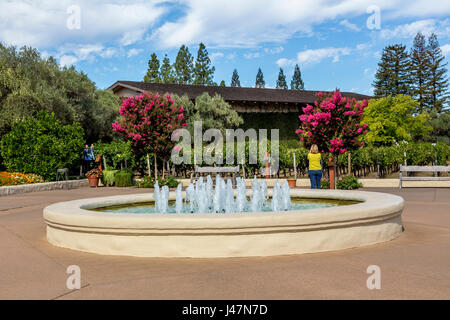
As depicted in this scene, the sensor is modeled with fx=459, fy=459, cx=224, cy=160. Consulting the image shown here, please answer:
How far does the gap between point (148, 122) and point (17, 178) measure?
230 inches

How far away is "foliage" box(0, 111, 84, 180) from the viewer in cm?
2009

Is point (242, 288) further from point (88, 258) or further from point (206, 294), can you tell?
point (88, 258)

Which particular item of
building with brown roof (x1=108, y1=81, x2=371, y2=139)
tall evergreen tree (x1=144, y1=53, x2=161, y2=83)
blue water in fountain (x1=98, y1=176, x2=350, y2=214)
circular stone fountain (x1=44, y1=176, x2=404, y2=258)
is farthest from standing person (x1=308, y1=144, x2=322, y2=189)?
tall evergreen tree (x1=144, y1=53, x2=161, y2=83)

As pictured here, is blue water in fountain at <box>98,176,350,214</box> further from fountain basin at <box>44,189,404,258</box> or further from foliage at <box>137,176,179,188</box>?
foliage at <box>137,176,179,188</box>

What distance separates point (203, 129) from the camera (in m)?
34.6

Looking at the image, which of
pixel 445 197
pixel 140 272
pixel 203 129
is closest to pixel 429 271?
pixel 140 272

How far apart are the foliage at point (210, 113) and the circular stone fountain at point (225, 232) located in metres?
27.8

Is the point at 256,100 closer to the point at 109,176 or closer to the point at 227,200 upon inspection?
the point at 109,176

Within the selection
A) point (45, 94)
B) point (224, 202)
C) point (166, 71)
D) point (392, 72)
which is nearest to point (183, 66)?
point (166, 71)

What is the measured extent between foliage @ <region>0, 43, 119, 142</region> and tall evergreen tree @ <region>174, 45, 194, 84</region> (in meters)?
34.6

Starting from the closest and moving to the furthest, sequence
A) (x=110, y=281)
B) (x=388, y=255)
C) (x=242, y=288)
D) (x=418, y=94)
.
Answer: (x=242, y=288)
(x=110, y=281)
(x=388, y=255)
(x=418, y=94)

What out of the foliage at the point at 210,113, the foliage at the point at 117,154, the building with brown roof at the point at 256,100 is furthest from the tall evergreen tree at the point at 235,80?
the foliage at the point at 117,154

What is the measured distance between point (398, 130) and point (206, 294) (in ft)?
106

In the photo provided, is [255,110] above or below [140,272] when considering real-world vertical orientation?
above
